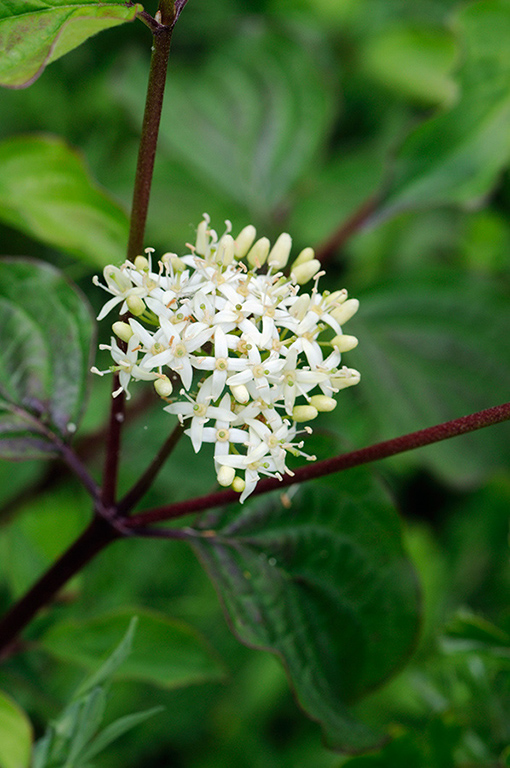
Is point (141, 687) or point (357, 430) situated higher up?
point (357, 430)

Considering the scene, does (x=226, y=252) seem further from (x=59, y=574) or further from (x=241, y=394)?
(x=59, y=574)

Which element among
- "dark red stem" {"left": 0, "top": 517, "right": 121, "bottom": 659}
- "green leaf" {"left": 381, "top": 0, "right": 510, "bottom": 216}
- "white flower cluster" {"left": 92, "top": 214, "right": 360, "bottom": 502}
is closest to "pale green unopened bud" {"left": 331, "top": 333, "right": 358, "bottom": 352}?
"white flower cluster" {"left": 92, "top": 214, "right": 360, "bottom": 502}

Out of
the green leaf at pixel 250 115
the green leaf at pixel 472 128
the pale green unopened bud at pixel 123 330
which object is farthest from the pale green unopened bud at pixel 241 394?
the green leaf at pixel 250 115

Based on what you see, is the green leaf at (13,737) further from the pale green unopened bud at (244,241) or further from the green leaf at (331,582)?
the pale green unopened bud at (244,241)

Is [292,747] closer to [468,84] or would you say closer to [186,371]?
[186,371]

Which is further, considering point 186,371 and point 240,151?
point 240,151

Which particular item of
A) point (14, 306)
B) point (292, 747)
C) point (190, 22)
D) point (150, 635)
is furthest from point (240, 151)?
point (292, 747)

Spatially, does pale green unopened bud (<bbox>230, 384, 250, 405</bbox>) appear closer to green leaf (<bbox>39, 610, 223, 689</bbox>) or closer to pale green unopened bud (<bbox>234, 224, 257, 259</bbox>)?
pale green unopened bud (<bbox>234, 224, 257, 259</bbox>)
